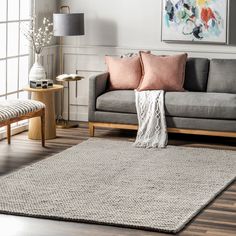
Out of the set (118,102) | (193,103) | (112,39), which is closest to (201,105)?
(193,103)

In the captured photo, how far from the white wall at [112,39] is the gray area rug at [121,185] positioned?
4.79ft

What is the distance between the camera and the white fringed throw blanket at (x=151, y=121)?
716 centimetres

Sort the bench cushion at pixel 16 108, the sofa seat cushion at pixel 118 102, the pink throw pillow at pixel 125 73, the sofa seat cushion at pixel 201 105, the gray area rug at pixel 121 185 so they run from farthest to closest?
the pink throw pillow at pixel 125 73 → the sofa seat cushion at pixel 118 102 → the sofa seat cushion at pixel 201 105 → the bench cushion at pixel 16 108 → the gray area rug at pixel 121 185

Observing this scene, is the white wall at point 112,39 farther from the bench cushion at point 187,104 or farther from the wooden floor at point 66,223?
the wooden floor at point 66,223

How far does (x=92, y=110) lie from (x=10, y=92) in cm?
87

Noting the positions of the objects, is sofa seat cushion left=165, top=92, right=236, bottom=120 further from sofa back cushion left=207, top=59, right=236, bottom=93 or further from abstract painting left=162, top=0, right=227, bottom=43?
abstract painting left=162, top=0, right=227, bottom=43

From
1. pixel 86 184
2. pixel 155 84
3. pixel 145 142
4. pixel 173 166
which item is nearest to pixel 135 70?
pixel 155 84

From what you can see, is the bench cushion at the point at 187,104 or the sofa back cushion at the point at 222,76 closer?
the bench cushion at the point at 187,104

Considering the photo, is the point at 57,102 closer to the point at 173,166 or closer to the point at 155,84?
the point at 155,84

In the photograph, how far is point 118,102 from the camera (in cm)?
741

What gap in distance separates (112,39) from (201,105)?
169 centimetres

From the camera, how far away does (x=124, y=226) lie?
4.66m

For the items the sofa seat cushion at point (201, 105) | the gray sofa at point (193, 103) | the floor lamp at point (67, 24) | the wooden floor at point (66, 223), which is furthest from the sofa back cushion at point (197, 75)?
the floor lamp at point (67, 24)

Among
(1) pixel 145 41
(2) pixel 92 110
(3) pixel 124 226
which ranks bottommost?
(3) pixel 124 226
